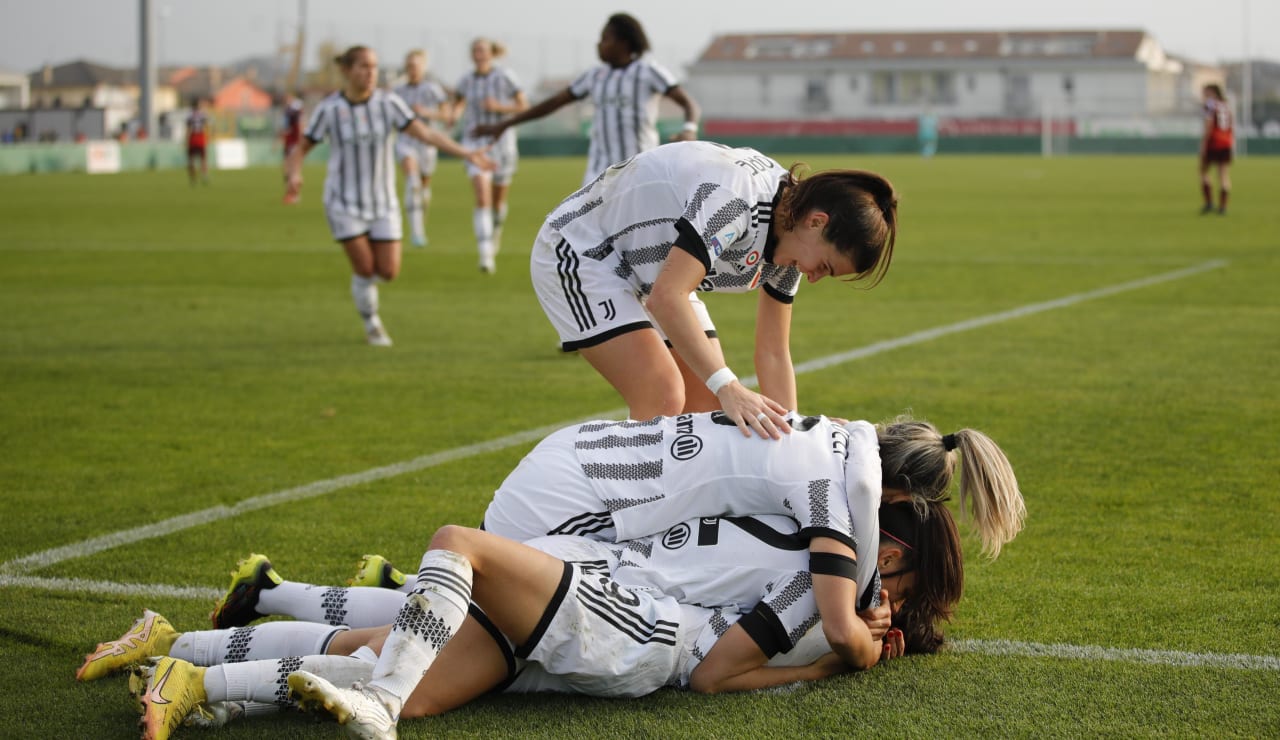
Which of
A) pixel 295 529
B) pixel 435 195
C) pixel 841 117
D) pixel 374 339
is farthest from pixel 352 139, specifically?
pixel 841 117

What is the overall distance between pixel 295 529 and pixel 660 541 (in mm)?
2175

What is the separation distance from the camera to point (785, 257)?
464 cm

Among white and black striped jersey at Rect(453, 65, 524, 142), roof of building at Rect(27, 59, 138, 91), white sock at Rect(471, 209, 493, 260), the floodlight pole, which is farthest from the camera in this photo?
roof of building at Rect(27, 59, 138, 91)

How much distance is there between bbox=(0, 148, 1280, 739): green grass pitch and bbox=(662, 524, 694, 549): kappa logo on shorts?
39cm

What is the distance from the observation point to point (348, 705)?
3.24 m

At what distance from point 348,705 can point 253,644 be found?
31.4 inches

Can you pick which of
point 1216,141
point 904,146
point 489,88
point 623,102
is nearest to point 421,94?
point 489,88

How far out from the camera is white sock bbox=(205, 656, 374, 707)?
12.0ft

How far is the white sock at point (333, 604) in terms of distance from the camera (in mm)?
4164

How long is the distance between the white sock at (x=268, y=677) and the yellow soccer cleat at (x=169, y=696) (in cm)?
4

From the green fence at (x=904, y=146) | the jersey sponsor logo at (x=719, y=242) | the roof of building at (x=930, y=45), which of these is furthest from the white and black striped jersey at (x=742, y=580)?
the roof of building at (x=930, y=45)

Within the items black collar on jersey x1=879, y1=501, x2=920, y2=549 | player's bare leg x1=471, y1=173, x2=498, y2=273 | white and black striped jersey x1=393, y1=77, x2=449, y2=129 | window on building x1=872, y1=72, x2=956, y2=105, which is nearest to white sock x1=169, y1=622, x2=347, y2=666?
black collar on jersey x1=879, y1=501, x2=920, y2=549

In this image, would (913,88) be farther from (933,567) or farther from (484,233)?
(933,567)

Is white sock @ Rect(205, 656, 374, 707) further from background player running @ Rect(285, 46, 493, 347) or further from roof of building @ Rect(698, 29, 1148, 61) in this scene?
roof of building @ Rect(698, 29, 1148, 61)
